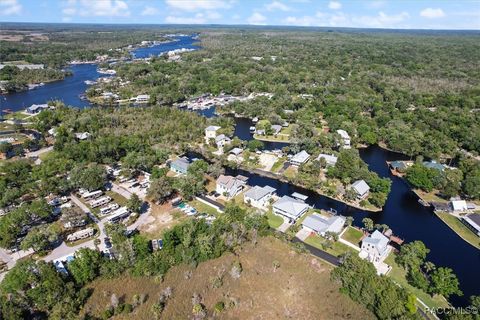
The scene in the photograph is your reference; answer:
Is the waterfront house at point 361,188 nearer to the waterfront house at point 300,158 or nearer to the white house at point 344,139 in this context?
the waterfront house at point 300,158

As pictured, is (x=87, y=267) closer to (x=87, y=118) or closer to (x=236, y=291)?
(x=236, y=291)

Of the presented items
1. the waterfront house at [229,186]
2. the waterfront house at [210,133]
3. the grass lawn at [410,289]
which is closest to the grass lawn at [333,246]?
the grass lawn at [410,289]

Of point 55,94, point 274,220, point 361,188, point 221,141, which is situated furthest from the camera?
point 55,94

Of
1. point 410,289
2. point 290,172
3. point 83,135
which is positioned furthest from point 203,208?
point 83,135

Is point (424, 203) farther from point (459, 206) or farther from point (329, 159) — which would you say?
point (329, 159)

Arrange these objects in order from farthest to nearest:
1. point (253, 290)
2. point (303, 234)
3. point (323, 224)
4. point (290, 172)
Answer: point (290, 172), point (323, 224), point (303, 234), point (253, 290)

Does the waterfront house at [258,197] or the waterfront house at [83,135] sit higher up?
the waterfront house at [258,197]

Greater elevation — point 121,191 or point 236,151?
point 236,151
